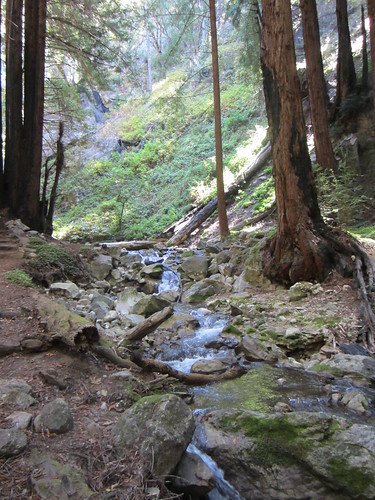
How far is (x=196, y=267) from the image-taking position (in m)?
9.60

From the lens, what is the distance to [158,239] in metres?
16.7

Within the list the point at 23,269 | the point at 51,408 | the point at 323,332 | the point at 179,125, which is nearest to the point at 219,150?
the point at 23,269

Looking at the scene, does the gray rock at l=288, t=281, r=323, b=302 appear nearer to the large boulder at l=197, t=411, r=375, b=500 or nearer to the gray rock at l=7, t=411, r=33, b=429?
the large boulder at l=197, t=411, r=375, b=500

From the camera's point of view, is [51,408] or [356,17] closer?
[51,408]

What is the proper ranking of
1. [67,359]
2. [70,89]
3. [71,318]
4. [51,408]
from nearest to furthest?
1. [51,408]
2. [67,359]
3. [71,318]
4. [70,89]

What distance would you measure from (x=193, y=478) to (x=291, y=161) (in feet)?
18.0

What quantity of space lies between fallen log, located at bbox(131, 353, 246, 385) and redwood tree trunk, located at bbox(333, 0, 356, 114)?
37.4 feet

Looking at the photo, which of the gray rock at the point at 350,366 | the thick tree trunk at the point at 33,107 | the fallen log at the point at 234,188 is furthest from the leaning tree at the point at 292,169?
the fallen log at the point at 234,188

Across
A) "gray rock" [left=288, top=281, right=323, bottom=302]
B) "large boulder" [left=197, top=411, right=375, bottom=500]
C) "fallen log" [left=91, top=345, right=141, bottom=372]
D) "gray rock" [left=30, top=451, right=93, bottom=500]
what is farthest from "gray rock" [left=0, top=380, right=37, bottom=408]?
"gray rock" [left=288, top=281, right=323, bottom=302]

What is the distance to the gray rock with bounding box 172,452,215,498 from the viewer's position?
8.34 feet

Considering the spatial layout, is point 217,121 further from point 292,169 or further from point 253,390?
point 253,390

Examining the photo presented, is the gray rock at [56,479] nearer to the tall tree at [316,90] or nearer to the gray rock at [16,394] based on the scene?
the gray rock at [16,394]

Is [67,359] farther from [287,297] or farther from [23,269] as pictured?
[287,297]

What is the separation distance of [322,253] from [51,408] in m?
5.17
